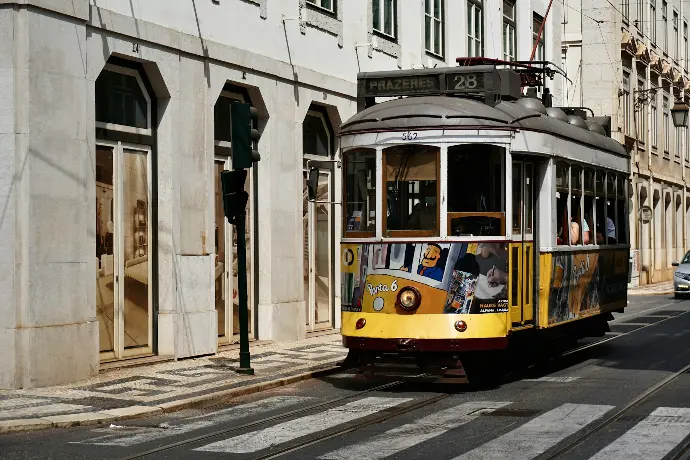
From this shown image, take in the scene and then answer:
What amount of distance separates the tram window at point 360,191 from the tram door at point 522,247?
1636mm

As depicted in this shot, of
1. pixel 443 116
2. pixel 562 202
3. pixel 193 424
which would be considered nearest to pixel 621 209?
pixel 562 202

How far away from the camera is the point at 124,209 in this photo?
53.9ft

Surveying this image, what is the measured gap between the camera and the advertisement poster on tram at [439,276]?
13.7 metres

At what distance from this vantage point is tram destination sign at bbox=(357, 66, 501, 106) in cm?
1498

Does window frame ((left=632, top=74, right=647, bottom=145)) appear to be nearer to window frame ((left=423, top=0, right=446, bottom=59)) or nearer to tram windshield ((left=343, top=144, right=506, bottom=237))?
window frame ((left=423, top=0, right=446, bottom=59))

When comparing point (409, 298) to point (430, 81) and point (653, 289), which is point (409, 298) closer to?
point (430, 81)

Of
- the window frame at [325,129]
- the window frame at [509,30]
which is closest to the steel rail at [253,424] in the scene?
the window frame at [325,129]

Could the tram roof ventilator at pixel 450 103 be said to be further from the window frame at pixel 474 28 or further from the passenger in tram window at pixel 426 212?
the window frame at pixel 474 28

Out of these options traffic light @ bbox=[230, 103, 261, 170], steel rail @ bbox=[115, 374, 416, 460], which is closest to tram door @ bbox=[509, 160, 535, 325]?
steel rail @ bbox=[115, 374, 416, 460]

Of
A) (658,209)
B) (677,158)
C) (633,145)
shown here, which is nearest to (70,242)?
(633,145)

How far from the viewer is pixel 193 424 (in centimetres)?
1160

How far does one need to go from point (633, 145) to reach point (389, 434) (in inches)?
1484

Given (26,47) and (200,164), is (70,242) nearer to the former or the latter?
(26,47)

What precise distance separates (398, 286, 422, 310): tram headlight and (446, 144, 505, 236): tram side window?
783 mm
